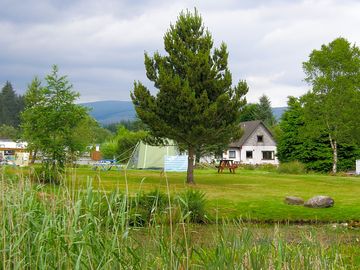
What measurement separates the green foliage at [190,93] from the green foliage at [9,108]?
121453 millimetres

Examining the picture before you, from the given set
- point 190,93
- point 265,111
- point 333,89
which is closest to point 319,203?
point 190,93

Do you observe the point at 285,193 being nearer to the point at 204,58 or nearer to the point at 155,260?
the point at 204,58

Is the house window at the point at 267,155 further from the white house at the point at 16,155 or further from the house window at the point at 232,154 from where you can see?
the white house at the point at 16,155

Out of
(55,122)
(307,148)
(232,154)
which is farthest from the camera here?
(232,154)

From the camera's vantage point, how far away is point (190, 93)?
79.3ft

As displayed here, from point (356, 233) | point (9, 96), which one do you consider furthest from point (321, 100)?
point (9, 96)

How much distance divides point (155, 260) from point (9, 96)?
15364 centimetres

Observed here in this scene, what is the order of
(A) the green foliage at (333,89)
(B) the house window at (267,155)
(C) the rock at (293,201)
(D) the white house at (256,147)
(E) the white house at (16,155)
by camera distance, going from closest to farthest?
(E) the white house at (16,155) → (C) the rock at (293,201) → (A) the green foliage at (333,89) → (D) the white house at (256,147) → (B) the house window at (267,155)

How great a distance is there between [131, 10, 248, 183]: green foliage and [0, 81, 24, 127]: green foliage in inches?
4782

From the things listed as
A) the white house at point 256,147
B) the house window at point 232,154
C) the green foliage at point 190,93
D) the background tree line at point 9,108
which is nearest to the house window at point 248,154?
the white house at point 256,147

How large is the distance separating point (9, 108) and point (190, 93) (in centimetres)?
13058

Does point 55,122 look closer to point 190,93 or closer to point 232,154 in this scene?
point 190,93

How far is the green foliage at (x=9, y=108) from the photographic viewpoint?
469 ft

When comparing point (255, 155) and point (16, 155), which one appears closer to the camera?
point (16, 155)
